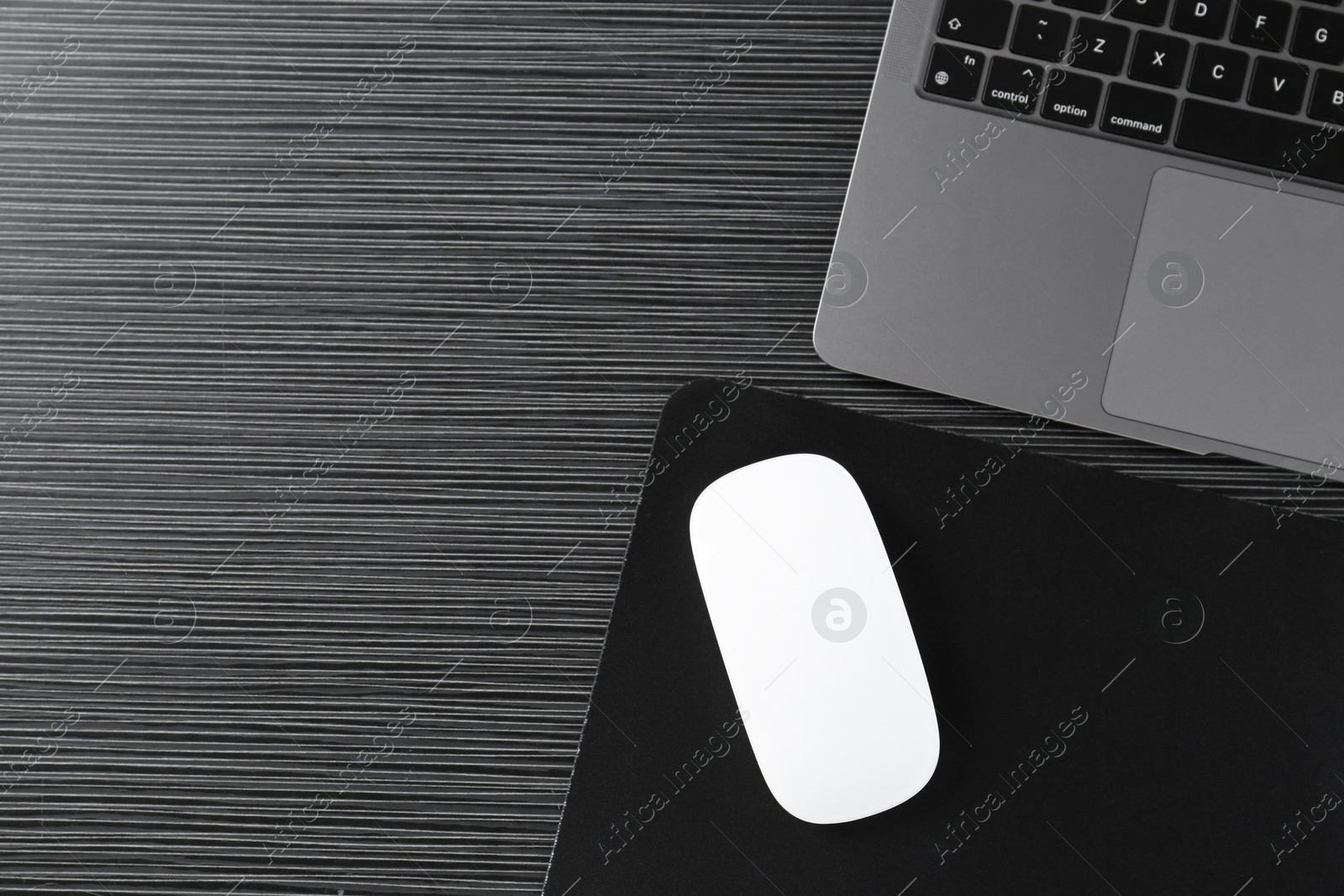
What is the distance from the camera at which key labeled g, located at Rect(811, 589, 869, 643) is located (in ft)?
Answer: 1.31

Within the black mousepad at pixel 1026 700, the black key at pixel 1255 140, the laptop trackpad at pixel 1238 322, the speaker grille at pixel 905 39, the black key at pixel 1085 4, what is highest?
the black key at pixel 1085 4

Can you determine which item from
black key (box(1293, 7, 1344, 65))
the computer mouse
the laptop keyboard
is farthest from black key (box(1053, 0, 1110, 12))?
the computer mouse

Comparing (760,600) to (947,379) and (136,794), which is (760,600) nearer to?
(947,379)

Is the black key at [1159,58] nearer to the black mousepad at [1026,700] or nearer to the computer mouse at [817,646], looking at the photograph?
the black mousepad at [1026,700]

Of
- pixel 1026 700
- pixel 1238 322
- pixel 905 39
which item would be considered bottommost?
pixel 1026 700

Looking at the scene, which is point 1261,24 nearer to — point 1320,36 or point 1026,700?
point 1320,36

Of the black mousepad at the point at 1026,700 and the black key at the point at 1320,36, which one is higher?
the black key at the point at 1320,36

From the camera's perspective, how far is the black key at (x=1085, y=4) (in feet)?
1.50

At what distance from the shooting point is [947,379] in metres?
0.47

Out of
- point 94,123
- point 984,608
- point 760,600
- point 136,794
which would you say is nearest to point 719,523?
point 760,600

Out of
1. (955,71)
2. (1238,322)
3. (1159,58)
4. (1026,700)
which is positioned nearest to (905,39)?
(955,71)

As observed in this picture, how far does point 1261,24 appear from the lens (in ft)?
1.49

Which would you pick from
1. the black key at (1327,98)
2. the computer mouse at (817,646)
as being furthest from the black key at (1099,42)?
the computer mouse at (817,646)

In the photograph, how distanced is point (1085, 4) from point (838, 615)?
0.35m
